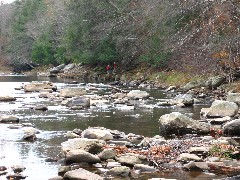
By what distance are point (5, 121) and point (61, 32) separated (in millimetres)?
49417

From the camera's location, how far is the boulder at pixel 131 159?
9906mm

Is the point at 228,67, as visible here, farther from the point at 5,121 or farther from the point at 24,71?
the point at 24,71

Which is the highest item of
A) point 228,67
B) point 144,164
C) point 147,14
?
point 147,14

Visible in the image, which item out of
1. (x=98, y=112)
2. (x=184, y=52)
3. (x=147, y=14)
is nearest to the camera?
(x=98, y=112)

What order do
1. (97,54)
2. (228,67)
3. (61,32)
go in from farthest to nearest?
(61,32) → (97,54) → (228,67)

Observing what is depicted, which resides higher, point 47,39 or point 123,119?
point 47,39

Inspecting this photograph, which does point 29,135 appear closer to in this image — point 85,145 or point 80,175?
point 85,145

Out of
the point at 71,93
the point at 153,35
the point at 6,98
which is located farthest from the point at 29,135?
the point at 153,35

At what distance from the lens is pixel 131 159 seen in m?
9.99

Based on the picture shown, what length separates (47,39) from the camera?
218 ft

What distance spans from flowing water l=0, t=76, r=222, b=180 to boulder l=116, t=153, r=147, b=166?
0.98m

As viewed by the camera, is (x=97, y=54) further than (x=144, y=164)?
Yes

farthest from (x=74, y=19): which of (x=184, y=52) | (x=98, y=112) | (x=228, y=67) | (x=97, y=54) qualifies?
(x=98, y=112)

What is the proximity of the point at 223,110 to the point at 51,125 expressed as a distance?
20.7ft
